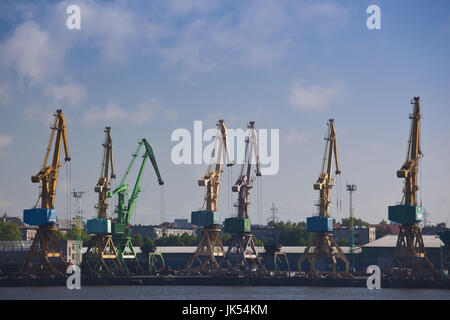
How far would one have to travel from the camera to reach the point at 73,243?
162m

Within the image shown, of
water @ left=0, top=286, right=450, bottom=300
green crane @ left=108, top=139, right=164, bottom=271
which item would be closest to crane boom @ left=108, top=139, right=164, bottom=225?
green crane @ left=108, top=139, right=164, bottom=271

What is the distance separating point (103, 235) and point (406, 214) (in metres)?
48.5

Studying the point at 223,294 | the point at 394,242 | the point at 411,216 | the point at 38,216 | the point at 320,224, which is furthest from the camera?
the point at 394,242

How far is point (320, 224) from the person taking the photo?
138 meters

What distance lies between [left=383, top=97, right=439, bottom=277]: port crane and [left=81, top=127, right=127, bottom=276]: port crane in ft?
144

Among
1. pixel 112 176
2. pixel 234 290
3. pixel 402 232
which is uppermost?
pixel 112 176

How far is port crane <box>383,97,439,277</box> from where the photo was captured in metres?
126

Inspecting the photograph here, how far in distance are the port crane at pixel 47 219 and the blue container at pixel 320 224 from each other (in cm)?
3774

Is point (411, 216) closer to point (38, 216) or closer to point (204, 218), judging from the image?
point (204, 218)

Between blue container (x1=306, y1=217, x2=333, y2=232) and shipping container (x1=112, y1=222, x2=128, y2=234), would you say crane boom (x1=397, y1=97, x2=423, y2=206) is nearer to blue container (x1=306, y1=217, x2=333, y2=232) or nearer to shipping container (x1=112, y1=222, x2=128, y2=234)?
blue container (x1=306, y1=217, x2=333, y2=232)

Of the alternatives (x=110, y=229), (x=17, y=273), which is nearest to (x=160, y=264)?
(x=110, y=229)

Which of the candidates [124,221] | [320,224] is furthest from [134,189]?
[320,224]
